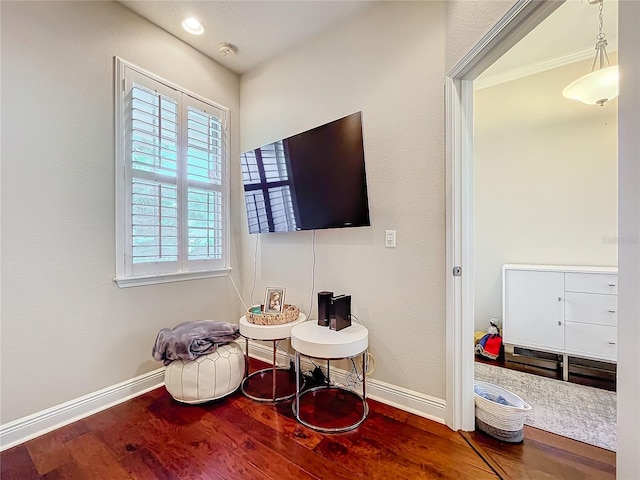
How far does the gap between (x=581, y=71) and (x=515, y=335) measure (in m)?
2.31

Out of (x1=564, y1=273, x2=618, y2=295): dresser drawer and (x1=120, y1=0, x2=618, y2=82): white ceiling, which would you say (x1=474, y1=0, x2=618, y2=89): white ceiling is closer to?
(x1=120, y1=0, x2=618, y2=82): white ceiling

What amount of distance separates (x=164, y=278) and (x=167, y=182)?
760 mm

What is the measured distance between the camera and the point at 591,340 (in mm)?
2096

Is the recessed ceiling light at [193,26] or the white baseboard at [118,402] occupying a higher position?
the recessed ceiling light at [193,26]

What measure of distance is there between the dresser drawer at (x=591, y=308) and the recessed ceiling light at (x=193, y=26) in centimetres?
357

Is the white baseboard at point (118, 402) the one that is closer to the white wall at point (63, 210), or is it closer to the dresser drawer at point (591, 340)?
the white wall at point (63, 210)

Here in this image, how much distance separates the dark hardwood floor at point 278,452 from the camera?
4.36 feet

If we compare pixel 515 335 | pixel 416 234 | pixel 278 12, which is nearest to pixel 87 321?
pixel 416 234

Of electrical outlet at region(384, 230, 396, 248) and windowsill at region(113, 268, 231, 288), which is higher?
electrical outlet at region(384, 230, 396, 248)

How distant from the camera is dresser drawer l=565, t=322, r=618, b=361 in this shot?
2.02m

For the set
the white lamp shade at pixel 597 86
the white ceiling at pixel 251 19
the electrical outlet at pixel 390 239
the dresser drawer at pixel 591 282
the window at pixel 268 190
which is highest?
the white ceiling at pixel 251 19

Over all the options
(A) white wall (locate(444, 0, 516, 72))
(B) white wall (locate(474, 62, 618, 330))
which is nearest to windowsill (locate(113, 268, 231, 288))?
(A) white wall (locate(444, 0, 516, 72))

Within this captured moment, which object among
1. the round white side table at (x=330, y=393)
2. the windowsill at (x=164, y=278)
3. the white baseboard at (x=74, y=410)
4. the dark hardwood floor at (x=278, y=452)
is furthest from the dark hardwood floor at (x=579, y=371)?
the white baseboard at (x=74, y=410)

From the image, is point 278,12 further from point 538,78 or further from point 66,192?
point 538,78
